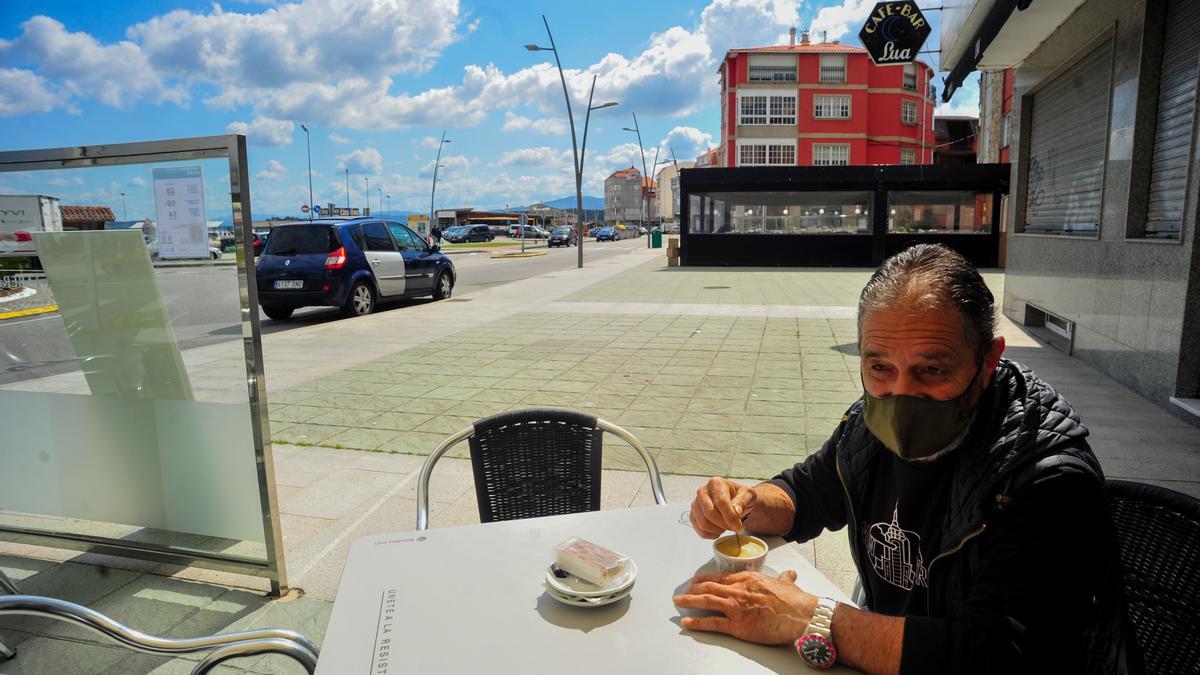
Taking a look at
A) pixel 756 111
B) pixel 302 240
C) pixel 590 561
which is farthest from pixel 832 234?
pixel 756 111

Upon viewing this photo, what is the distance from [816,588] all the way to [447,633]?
0.79 metres

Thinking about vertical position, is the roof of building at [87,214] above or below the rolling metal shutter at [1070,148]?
below

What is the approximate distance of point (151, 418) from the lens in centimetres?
344

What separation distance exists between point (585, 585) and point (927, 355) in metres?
0.88

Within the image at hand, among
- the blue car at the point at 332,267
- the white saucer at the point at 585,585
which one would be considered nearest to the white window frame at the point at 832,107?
the blue car at the point at 332,267

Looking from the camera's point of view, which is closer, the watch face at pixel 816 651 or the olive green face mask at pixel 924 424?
the watch face at pixel 816 651

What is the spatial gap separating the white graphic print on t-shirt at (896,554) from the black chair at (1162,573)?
428mm

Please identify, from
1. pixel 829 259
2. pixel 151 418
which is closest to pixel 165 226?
pixel 151 418

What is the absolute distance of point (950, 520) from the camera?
1548 millimetres

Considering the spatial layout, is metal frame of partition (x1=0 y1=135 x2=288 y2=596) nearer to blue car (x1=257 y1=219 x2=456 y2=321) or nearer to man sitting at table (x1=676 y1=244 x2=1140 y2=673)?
man sitting at table (x1=676 y1=244 x2=1140 y2=673)

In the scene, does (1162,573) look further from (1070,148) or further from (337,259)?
(337,259)

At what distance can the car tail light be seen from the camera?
41.8 feet

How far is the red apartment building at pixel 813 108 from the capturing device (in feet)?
169

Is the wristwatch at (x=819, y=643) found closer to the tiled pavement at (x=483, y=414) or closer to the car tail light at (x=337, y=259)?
the tiled pavement at (x=483, y=414)
